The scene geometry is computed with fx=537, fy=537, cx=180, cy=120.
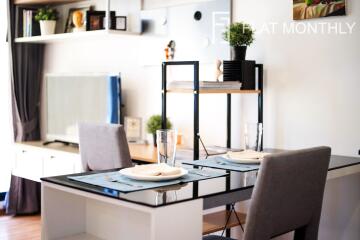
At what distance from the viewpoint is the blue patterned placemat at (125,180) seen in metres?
1.82

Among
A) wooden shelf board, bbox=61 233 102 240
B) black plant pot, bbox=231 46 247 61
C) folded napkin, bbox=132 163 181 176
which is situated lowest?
wooden shelf board, bbox=61 233 102 240

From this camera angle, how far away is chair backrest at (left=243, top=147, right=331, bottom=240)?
5.84ft

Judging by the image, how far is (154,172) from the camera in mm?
1950

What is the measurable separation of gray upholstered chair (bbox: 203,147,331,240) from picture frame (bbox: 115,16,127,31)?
7.62 ft

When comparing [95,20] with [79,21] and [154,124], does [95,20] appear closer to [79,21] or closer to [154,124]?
[79,21]

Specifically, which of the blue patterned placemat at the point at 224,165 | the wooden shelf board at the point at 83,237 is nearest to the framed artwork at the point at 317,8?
the blue patterned placemat at the point at 224,165

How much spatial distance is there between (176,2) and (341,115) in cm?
141

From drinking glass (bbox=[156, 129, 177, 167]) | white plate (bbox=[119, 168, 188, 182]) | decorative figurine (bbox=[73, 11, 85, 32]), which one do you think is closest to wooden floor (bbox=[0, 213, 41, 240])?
decorative figurine (bbox=[73, 11, 85, 32])

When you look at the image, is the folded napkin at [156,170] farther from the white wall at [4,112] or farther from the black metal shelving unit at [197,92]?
the white wall at [4,112]

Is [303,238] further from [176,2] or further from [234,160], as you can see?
[176,2]

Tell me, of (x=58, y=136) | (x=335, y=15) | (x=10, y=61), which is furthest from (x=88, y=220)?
(x=10, y=61)

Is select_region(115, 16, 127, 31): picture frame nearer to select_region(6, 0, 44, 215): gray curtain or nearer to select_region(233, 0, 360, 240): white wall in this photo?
select_region(233, 0, 360, 240): white wall

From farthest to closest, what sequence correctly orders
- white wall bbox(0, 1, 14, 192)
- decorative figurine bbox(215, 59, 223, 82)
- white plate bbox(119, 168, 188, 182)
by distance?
white wall bbox(0, 1, 14, 192) < decorative figurine bbox(215, 59, 223, 82) < white plate bbox(119, 168, 188, 182)

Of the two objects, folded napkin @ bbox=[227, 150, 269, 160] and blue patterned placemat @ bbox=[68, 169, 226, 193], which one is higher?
folded napkin @ bbox=[227, 150, 269, 160]
